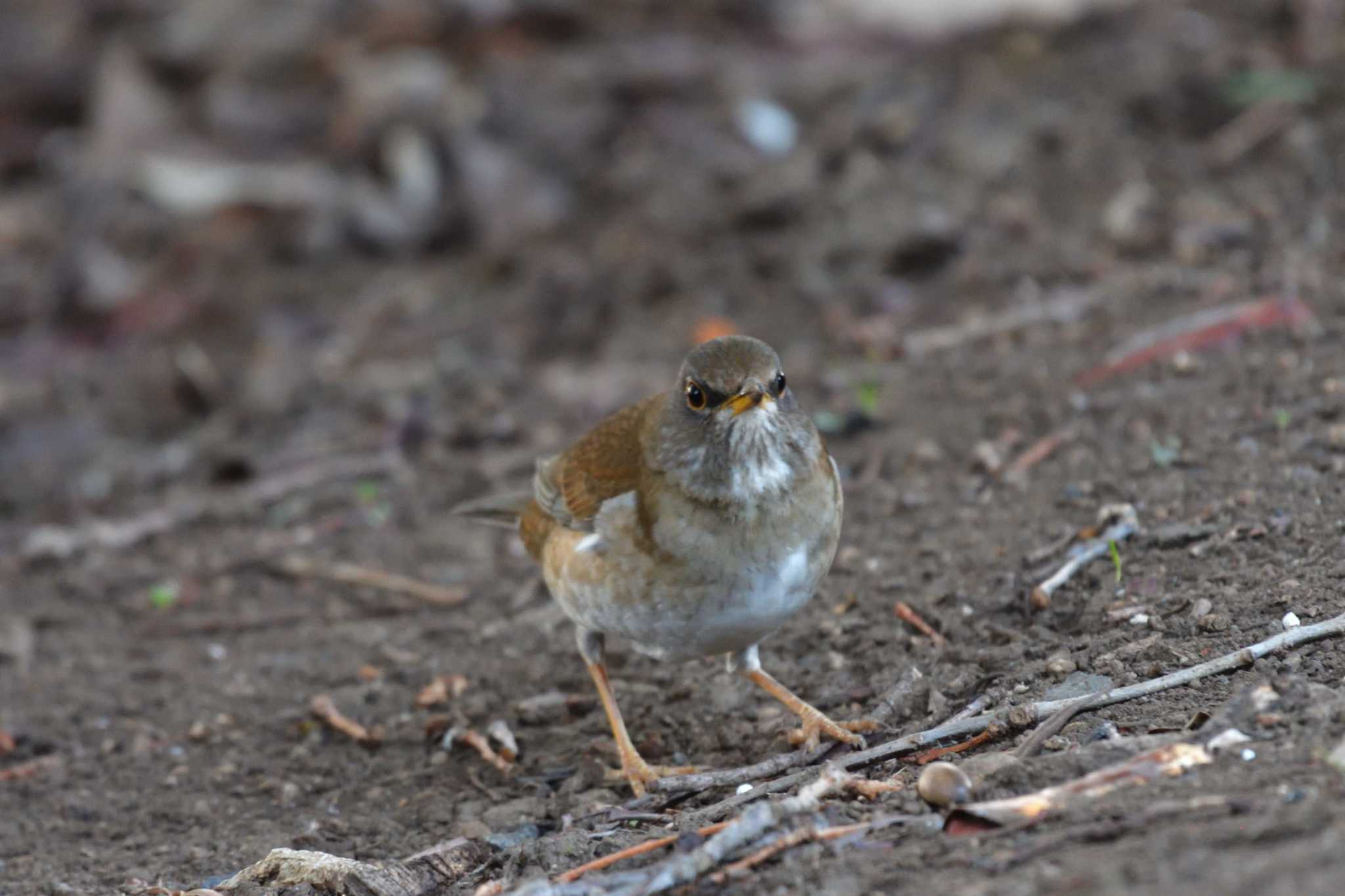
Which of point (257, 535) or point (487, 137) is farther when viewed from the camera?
point (487, 137)

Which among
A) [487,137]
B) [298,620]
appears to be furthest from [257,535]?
[487,137]

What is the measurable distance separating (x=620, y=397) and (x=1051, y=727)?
13.6 ft

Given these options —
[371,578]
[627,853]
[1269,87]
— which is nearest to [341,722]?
[371,578]

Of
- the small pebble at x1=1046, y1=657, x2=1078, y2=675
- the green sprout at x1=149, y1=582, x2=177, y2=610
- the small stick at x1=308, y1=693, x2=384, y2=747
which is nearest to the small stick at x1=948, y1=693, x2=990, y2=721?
the small pebble at x1=1046, y1=657, x2=1078, y2=675

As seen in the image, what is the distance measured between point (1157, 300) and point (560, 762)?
3835mm

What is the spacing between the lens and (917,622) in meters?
5.48

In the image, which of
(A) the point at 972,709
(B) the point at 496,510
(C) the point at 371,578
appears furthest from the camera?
(C) the point at 371,578

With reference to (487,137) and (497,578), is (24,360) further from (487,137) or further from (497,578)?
(497,578)

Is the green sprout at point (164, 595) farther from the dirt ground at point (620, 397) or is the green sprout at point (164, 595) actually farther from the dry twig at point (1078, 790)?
the dry twig at point (1078, 790)

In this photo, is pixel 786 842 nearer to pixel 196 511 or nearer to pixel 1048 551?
pixel 1048 551

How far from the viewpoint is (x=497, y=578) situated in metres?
7.01

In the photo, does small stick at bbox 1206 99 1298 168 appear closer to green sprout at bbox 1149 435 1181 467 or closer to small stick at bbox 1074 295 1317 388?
small stick at bbox 1074 295 1317 388

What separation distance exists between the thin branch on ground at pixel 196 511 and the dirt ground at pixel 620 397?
31 mm

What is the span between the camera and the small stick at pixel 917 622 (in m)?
5.34
